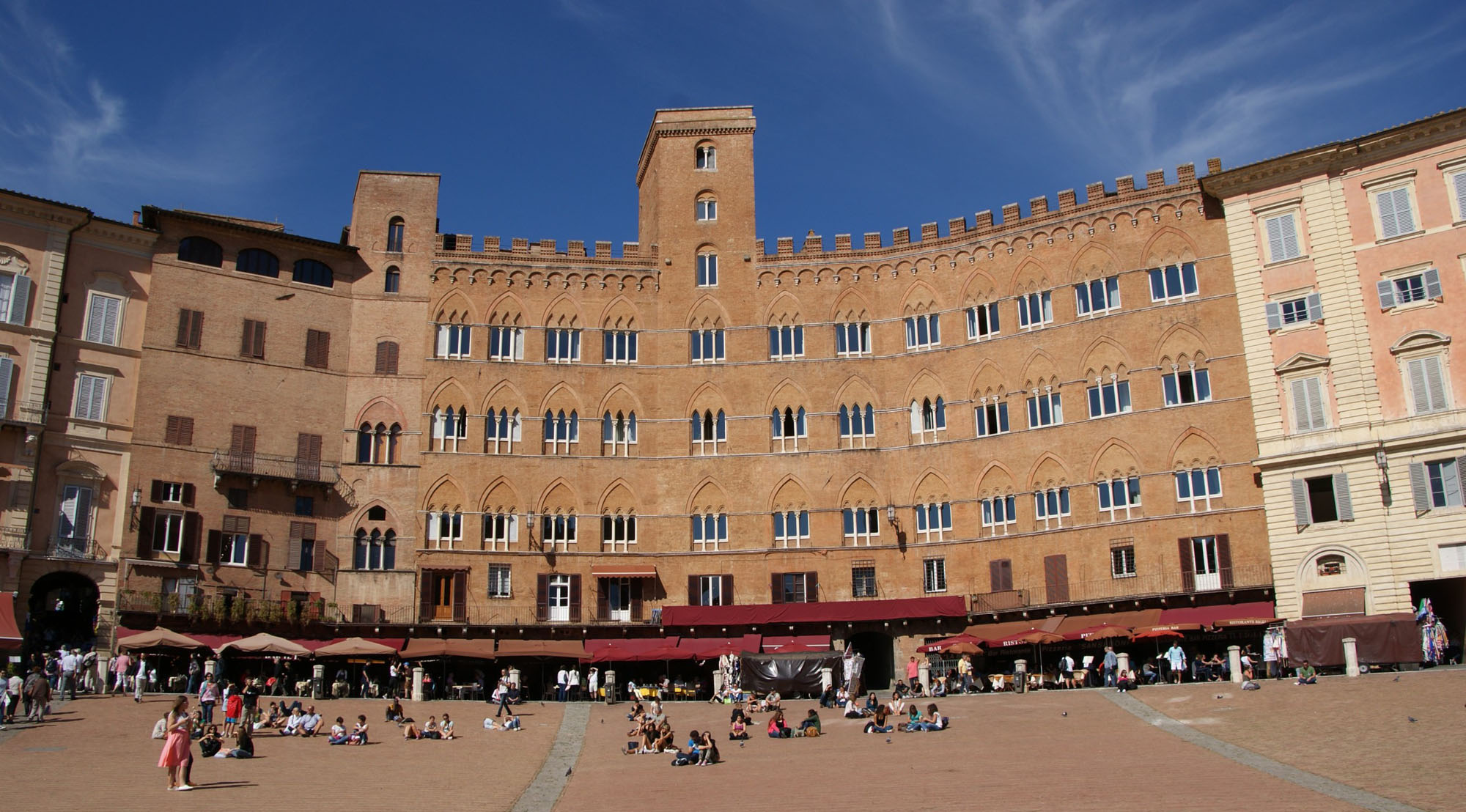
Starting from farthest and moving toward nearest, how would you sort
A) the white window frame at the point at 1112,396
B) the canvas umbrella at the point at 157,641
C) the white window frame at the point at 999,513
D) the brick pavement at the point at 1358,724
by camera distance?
1. the white window frame at the point at 999,513
2. the white window frame at the point at 1112,396
3. the canvas umbrella at the point at 157,641
4. the brick pavement at the point at 1358,724

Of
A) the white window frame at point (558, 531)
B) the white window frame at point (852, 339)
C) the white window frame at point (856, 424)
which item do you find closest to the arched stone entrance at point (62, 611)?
the white window frame at point (558, 531)

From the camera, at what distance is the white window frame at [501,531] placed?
56.8m

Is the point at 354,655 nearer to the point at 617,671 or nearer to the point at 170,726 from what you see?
the point at 617,671

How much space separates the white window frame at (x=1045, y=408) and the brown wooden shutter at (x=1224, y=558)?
8319mm

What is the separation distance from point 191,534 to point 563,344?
723 inches

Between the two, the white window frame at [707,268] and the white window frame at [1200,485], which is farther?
the white window frame at [707,268]

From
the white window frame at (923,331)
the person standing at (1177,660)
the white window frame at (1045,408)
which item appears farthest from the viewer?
the white window frame at (923,331)

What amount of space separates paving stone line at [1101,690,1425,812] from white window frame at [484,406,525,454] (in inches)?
1212

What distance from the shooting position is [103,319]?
2074 inches

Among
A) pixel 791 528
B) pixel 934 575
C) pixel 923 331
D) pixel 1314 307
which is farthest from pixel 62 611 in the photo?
pixel 1314 307

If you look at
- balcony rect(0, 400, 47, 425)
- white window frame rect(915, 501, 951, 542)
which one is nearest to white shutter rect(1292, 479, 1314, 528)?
white window frame rect(915, 501, 951, 542)

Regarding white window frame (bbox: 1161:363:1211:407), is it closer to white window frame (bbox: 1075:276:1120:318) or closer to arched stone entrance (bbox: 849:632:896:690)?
white window frame (bbox: 1075:276:1120:318)

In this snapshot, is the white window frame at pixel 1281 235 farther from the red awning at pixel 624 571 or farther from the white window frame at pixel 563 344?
the white window frame at pixel 563 344

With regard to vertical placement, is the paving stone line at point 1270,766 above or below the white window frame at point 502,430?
below
